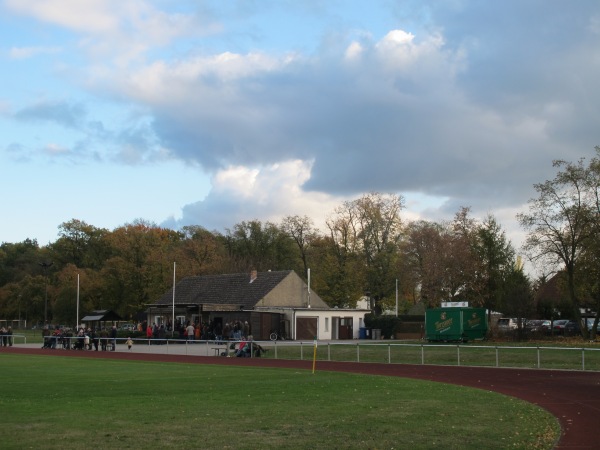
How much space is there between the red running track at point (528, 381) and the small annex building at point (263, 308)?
21.0 m

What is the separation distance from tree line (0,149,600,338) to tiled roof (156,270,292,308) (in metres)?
11.4

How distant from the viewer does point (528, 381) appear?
86.4ft

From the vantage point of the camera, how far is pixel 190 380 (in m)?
25.6

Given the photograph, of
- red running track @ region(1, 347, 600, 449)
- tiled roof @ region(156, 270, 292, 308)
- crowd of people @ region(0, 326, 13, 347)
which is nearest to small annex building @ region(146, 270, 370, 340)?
tiled roof @ region(156, 270, 292, 308)

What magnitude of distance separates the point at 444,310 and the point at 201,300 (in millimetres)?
27313

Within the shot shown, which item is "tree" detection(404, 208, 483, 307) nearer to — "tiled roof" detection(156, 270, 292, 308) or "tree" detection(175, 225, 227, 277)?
"tiled roof" detection(156, 270, 292, 308)

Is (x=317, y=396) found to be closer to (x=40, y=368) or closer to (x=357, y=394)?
(x=357, y=394)

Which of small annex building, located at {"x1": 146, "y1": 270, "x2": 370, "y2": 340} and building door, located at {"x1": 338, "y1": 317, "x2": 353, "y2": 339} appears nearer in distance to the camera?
small annex building, located at {"x1": 146, "y1": 270, "x2": 370, "y2": 340}

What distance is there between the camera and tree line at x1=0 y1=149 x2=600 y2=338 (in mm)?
53750

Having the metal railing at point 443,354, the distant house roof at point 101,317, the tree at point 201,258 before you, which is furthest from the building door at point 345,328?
the tree at point 201,258

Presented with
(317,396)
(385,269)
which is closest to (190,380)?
(317,396)

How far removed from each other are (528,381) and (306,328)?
40041 millimetres

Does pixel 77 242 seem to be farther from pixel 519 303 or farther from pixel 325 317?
pixel 519 303

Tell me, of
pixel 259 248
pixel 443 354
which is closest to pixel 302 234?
pixel 259 248
